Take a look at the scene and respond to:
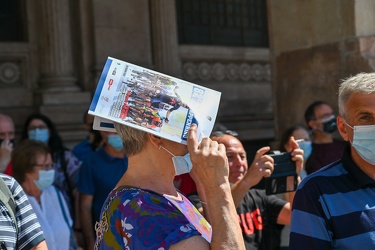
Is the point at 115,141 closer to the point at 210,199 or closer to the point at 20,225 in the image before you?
the point at 20,225

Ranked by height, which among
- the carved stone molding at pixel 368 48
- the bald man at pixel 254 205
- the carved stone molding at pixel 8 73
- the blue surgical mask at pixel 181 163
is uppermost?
the carved stone molding at pixel 8 73

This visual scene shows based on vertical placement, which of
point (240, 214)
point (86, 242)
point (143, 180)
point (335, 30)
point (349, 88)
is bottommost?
point (86, 242)

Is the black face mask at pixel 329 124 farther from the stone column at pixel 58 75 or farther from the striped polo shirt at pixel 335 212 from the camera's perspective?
the stone column at pixel 58 75

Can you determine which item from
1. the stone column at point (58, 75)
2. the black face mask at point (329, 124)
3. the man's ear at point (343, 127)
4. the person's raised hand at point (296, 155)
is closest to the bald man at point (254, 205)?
the person's raised hand at point (296, 155)

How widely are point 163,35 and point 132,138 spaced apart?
7989mm

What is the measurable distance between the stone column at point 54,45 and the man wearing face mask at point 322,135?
4145 millimetres

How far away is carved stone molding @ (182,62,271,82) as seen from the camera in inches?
442

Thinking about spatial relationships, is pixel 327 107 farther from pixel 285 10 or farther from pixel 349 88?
pixel 349 88

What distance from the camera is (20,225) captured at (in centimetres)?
320

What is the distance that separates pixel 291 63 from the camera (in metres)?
7.18

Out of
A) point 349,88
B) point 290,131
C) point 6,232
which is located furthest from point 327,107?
point 6,232

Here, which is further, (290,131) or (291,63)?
(291,63)

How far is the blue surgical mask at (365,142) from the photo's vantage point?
289 centimetres

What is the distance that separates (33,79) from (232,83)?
3478 millimetres
